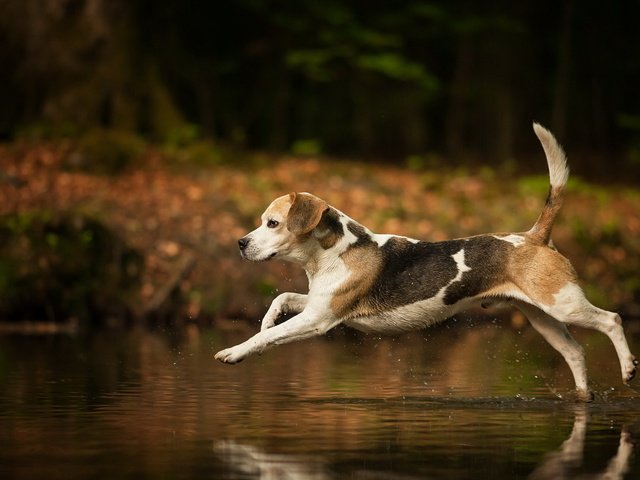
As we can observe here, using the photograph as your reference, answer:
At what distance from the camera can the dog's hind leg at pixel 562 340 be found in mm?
11438

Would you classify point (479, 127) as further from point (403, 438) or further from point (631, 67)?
point (403, 438)

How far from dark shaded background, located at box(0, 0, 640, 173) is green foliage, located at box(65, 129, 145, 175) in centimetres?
76

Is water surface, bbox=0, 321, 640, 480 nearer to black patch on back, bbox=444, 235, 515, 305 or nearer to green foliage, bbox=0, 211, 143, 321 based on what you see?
black patch on back, bbox=444, 235, 515, 305

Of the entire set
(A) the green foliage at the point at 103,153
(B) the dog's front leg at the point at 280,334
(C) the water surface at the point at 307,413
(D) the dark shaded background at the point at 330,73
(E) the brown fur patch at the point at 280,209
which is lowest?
(C) the water surface at the point at 307,413

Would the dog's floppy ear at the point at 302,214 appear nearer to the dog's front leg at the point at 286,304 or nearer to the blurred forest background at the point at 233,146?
the dog's front leg at the point at 286,304

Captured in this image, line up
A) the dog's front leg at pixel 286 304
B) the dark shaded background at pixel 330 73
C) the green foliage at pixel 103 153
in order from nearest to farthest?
the dog's front leg at pixel 286 304
the green foliage at pixel 103 153
the dark shaded background at pixel 330 73

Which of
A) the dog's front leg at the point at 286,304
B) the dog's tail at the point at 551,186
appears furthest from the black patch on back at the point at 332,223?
the dog's tail at the point at 551,186

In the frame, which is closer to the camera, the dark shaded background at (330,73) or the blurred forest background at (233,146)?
the blurred forest background at (233,146)

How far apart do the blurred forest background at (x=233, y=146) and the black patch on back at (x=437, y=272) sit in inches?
233

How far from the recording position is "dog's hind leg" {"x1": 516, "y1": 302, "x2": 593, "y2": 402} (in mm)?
11438

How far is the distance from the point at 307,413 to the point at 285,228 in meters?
1.73

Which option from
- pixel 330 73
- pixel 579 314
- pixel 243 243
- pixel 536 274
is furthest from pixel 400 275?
pixel 330 73

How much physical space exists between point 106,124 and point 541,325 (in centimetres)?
1479

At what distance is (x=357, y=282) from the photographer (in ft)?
35.9
